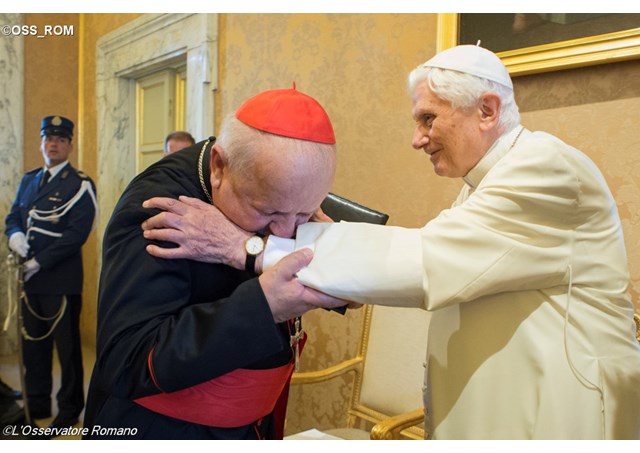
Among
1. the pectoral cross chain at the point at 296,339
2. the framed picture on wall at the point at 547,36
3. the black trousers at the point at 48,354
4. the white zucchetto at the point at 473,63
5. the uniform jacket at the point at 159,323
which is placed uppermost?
the framed picture on wall at the point at 547,36

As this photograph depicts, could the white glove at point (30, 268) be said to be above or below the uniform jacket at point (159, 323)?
below

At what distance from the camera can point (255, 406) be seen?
3.98 feet

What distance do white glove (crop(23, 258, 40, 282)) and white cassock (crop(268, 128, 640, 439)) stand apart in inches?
111

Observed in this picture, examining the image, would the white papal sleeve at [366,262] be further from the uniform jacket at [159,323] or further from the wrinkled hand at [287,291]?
the uniform jacket at [159,323]

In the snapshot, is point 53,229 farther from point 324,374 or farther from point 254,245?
point 254,245

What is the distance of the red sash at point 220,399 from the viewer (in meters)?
1.14

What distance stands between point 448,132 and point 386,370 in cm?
130

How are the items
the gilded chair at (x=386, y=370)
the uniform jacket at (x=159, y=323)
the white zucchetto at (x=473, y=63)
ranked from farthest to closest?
the gilded chair at (x=386, y=370), the white zucchetto at (x=473, y=63), the uniform jacket at (x=159, y=323)

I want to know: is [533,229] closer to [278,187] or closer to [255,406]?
[278,187]

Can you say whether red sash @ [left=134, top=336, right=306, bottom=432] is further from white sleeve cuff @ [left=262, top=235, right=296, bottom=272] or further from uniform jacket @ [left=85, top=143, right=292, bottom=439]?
white sleeve cuff @ [left=262, top=235, right=296, bottom=272]

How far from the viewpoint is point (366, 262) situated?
1195mm

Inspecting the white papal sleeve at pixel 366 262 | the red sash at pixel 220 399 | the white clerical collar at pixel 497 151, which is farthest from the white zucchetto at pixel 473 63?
the red sash at pixel 220 399

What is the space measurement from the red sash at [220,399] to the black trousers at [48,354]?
2711mm
